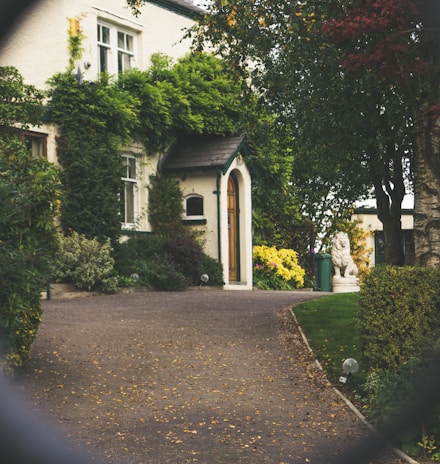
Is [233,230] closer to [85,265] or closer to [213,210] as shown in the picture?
[213,210]

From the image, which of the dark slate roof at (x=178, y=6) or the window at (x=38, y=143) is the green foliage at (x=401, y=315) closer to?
the window at (x=38, y=143)

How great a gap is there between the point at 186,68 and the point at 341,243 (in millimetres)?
8015

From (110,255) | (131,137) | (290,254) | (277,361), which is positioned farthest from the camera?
(290,254)

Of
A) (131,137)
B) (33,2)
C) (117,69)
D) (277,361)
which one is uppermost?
(117,69)

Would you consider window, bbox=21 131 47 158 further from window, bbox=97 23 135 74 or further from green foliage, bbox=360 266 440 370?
green foliage, bbox=360 266 440 370

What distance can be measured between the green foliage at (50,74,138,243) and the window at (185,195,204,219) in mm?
3112

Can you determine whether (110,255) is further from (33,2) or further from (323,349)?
(33,2)

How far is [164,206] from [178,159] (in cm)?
135

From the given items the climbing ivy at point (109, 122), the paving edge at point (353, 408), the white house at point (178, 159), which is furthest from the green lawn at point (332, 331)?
the white house at point (178, 159)

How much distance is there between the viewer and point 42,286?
21.7ft

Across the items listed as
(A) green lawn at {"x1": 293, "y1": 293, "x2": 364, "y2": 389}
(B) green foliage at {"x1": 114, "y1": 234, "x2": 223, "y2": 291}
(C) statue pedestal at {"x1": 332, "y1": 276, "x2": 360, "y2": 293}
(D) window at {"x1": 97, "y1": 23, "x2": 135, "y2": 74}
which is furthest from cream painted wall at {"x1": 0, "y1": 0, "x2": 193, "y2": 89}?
(C) statue pedestal at {"x1": 332, "y1": 276, "x2": 360, "y2": 293}

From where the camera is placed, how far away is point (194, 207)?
1898cm

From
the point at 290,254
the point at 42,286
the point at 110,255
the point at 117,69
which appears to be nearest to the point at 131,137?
the point at 117,69

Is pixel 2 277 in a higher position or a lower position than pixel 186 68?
lower
